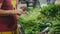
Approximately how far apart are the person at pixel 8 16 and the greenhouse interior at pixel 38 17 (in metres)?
0.04

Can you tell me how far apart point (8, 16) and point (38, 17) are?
0.32m

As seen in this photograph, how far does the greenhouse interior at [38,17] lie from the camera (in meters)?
1.79

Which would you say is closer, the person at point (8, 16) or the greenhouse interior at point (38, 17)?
the greenhouse interior at point (38, 17)

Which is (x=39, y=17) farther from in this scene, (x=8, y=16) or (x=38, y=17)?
(x=8, y=16)

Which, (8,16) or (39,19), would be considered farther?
(8,16)

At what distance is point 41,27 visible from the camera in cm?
188

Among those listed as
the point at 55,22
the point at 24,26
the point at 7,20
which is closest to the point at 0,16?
the point at 7,20

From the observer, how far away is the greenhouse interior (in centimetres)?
179

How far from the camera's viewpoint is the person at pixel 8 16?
2.00m

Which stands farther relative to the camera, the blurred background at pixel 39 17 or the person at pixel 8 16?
the person at pixel 8 16

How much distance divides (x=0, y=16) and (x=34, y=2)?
0.37 m

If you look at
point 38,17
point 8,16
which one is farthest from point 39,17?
point 8,16

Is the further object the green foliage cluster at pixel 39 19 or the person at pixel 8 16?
the person at pixel 8 16

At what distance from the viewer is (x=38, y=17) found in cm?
195
